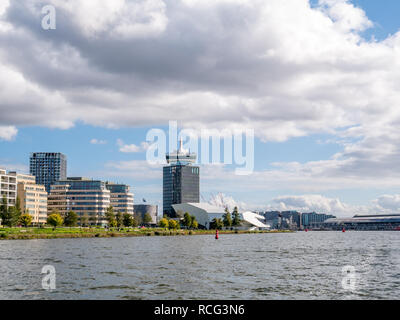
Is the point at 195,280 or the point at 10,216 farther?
the point at 10,216

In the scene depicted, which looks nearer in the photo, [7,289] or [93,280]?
[7,289]

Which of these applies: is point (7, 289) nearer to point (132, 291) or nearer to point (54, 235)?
point (132, 291)

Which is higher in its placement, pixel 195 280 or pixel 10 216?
pixel 10 216

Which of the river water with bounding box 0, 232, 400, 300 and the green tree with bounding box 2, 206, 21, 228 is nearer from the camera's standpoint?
the river water with bounding box 0, 232, 400, 300

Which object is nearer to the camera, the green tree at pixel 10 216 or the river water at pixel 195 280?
the river water at pixel 195 280

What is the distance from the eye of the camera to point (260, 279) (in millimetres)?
52812
